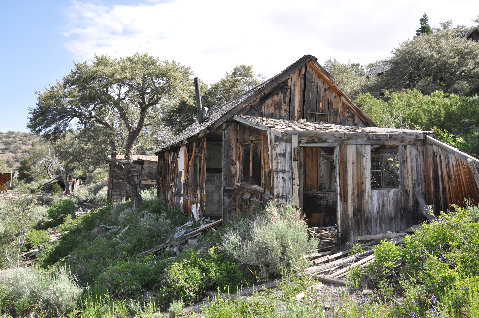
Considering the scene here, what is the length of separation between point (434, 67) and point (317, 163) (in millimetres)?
19946

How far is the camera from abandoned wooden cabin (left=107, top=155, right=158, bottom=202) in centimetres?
2483

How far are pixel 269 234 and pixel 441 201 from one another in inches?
197

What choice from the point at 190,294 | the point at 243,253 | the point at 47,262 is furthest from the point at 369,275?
the point at 47,262

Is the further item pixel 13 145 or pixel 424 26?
pixel 13 145

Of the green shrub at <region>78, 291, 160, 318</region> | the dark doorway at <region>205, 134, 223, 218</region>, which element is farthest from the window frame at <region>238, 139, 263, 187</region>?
the green shrub at <region>78, 291, 160, 318</region>

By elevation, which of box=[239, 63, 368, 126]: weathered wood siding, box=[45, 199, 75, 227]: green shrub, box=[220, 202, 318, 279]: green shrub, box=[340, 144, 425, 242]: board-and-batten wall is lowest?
box=[45, 199, 75, 227]: green shrub

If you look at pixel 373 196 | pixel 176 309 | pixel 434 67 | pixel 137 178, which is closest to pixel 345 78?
pixel 434 67

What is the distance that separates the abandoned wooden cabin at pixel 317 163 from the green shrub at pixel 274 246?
924 mm

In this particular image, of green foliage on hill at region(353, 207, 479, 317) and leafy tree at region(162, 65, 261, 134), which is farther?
leafy tree at region(162, 65, 261, 134)

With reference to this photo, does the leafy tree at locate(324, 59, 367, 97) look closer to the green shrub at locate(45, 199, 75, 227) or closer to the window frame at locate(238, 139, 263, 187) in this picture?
the window frame at locate(238, 139, 263, 187)

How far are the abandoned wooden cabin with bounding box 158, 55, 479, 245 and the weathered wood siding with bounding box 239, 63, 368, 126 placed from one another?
0.10ft

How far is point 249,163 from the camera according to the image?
33.1 ft

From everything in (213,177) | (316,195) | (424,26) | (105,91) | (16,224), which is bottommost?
(16,224)

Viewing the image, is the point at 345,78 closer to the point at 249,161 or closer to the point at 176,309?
the point at 249,161
